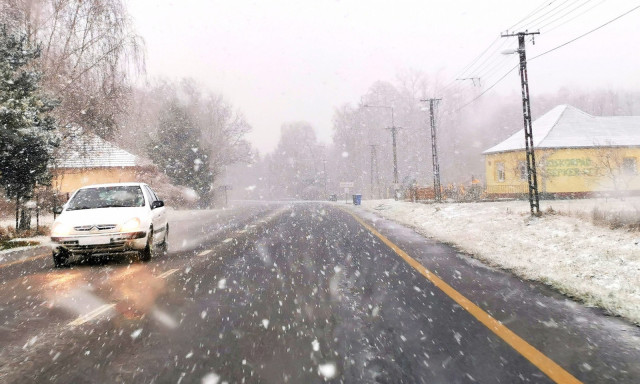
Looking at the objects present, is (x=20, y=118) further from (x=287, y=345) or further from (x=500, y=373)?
(x=500, y=373)

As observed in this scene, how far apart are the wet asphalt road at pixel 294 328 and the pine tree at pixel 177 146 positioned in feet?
114

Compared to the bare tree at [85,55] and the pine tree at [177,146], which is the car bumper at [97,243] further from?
the pine tree at [177,146]

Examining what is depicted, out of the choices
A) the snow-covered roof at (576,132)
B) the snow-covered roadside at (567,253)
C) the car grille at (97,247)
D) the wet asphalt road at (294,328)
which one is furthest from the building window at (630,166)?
the car grille at (97,247)

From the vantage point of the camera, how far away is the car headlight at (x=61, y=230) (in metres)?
8.38

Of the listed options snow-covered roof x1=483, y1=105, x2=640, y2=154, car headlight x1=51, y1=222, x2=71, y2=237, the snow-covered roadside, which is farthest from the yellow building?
car headlight x1=51, y1=222, x2=71, y2=237

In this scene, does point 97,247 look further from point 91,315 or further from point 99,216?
point 91,315

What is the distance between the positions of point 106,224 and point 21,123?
269 inches

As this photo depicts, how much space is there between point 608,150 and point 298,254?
32221 millimetres

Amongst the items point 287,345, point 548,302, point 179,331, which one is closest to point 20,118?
point 179,331

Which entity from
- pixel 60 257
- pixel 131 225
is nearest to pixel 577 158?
pixel 131 225

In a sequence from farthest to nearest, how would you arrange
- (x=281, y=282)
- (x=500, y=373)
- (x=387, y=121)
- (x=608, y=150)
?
(x=387, y=121) < (x=608, y=150) < (x=281, y=282) < (x=500, y=373)

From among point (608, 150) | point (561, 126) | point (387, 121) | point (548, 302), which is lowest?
point (548, 302)

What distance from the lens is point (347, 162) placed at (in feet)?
275

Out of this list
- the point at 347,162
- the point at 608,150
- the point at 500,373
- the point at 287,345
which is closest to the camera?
the point at 500,373
